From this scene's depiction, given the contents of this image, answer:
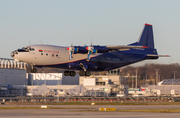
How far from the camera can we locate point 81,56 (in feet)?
187

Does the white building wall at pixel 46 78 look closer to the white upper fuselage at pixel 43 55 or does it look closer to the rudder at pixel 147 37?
the rudder at pixel 147 37

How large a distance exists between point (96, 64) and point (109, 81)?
70.6 meters

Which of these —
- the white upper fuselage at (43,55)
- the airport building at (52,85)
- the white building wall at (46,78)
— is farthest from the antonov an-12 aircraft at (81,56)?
the white building wall at (46,78)

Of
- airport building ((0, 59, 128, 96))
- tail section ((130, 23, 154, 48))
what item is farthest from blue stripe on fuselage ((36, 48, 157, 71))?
airport building ((0, 59, 128, 96))

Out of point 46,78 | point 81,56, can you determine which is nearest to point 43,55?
point 81,56

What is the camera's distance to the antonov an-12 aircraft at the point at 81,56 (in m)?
52.1

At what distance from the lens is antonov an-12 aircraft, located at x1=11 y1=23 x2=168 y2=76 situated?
171ft

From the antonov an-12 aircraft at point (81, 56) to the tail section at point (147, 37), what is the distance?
4185mm

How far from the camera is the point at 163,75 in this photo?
144000 millimetres

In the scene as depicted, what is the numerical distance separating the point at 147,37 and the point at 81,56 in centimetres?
2237

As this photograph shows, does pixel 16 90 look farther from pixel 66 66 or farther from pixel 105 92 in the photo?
pixel 66 66

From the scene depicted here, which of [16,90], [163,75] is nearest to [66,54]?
[16,90]

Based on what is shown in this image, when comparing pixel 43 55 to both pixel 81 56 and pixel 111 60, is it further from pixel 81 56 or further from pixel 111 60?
pixel 111 60

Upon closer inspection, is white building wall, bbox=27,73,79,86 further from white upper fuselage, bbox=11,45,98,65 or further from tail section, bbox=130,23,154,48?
white upper fuselage, bbox=11,45,98,65
